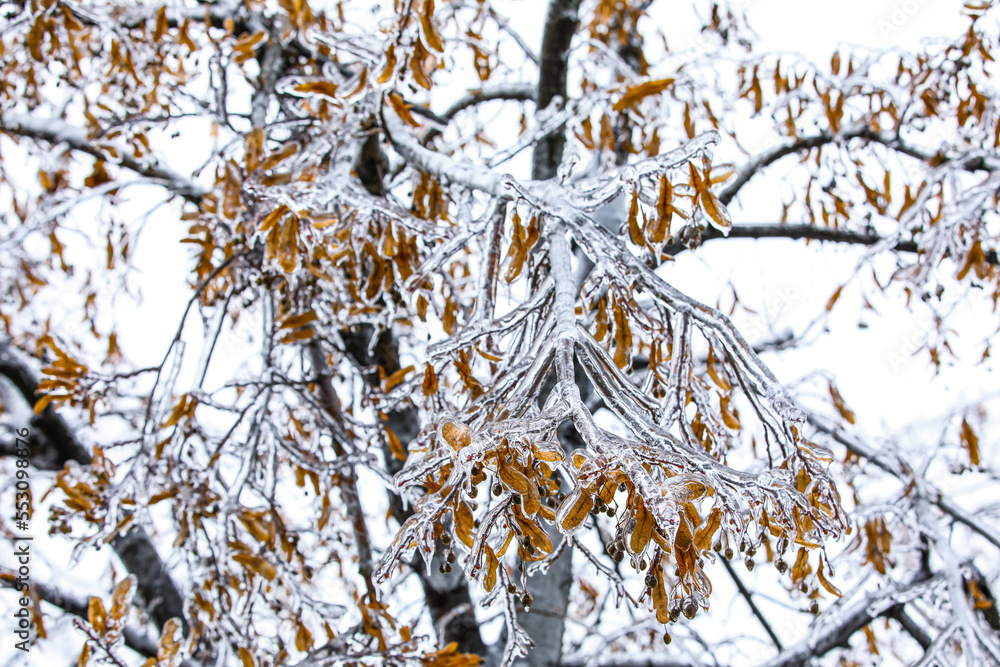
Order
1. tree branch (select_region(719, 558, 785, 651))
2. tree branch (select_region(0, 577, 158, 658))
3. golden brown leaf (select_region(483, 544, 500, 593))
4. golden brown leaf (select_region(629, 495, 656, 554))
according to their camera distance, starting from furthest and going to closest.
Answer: tree branch (select_region(719, 558, 785, 651))
tree branch (select_region(0, 577, 158, 658))
golden brown leaf (select_region(483, 544, 500, 593))
golden brown leaf (select_region(629, 495, 656, 554))

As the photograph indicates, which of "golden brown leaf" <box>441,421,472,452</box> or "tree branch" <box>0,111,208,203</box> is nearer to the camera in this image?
"golden brown leaf" <box>441,421,472,452</box>

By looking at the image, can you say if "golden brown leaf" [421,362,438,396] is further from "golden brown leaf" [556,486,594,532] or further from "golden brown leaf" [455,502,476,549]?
"golden brown leaf" [556,486,594,532]

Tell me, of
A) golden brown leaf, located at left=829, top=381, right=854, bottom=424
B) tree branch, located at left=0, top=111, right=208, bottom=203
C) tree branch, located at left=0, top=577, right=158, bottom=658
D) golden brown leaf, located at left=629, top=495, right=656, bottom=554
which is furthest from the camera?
golden brown leaf, located at left=829, top=381, right=854, bottom=424

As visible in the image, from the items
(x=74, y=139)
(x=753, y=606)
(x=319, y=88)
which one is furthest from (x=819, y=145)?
(x=74, y=139)

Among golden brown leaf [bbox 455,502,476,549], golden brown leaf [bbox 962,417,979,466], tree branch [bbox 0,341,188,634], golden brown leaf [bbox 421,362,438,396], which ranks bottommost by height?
golden brown leaf [bbox 455,502,476,549]

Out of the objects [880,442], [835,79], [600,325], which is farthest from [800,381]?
[600,325]

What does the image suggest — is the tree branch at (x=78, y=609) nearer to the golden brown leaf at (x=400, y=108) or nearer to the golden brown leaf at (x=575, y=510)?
the golden brown leaf at (x=400, y=108)

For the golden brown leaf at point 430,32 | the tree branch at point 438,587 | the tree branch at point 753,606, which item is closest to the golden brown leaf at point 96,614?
the tree branch at point 438,587

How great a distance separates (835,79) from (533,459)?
289 cm

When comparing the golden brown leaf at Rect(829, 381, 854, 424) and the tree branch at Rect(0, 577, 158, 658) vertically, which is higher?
the golden brown leaf at Rect(829, 381, 854, 424)

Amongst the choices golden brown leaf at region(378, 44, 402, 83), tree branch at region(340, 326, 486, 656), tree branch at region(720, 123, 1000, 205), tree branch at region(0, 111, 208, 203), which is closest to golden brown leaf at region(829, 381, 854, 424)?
tree branch at region(720, 123, 1000, 205)
